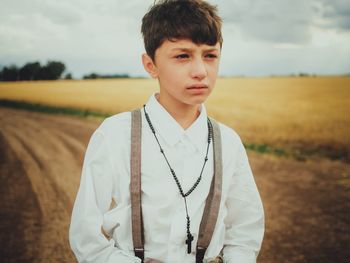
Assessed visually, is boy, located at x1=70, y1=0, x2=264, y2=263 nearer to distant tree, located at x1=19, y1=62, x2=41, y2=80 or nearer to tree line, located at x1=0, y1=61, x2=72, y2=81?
tree line, located at x1=0, y1=61, x2=72, y2=81

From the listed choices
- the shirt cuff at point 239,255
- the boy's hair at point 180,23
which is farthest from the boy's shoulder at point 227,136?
the shirt cuff at point 239,255

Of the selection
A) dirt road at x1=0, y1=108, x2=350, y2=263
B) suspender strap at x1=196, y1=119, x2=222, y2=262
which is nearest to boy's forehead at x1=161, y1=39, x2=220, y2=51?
suspender strap at x1=196, y1=119, x2=222, y2=262

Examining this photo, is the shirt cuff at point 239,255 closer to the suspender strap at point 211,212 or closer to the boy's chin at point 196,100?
the suspender strap at point 211,212

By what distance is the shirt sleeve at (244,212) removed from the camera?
5.67ft

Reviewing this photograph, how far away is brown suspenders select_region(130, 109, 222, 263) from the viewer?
1.50m

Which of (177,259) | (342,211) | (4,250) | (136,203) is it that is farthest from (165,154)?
(342,211)

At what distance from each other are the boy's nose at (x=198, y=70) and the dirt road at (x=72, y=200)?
2838mm

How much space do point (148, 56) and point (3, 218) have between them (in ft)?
11.9

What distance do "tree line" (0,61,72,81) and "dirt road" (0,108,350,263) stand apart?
14.4m

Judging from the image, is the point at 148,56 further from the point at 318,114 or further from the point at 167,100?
the point at 318,114

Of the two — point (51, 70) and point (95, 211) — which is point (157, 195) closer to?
point (95, 211)

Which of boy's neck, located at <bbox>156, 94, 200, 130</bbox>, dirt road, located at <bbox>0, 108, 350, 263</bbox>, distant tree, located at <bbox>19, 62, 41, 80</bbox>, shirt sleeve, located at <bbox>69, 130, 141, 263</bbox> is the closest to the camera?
shirt sleeve, located at <bbox>69, 130, 141, 263</bbox>

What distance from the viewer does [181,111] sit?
68.1 inches

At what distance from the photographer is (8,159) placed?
662 centimetres
